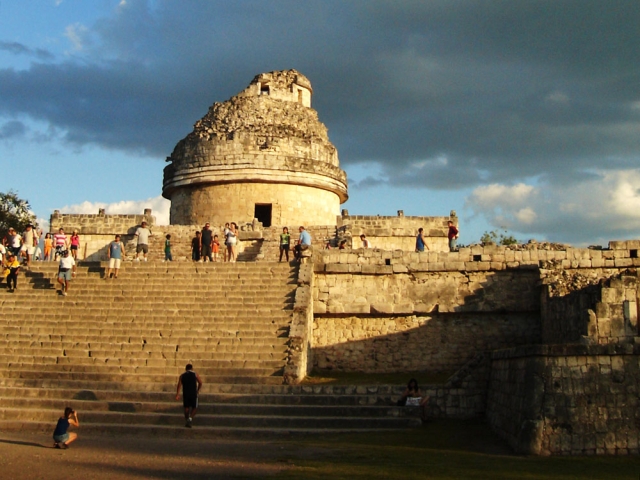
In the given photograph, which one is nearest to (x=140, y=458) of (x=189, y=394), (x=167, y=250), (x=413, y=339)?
(x=189, y=394)

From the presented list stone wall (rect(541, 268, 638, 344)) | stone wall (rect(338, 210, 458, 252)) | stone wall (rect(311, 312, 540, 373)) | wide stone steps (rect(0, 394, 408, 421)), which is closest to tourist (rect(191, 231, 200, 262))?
stone wall (rect(311, 312, 540, 373))

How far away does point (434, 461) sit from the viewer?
9344 mm

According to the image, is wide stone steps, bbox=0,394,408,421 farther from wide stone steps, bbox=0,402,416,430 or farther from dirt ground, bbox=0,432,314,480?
dirt ground, bbox=0,432,314,480

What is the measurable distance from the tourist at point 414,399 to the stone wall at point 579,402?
6.69 feet

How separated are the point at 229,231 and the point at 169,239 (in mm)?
2305

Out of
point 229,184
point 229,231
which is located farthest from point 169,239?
point 229,184

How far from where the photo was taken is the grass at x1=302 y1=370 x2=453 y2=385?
1441 centimetres

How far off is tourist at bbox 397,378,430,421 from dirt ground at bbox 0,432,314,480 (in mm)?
2759

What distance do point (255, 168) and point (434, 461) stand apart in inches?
675

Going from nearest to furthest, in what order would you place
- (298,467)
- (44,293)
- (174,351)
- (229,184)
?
(298,467) → (174,351) → (44,293) → (229,184)

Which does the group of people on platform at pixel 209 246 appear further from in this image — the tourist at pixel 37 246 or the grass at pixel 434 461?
the grass at pixel 434 461

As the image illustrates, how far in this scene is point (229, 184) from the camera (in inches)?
1003

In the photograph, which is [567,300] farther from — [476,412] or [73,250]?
[73,250]

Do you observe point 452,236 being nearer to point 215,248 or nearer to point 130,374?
point 215,248
